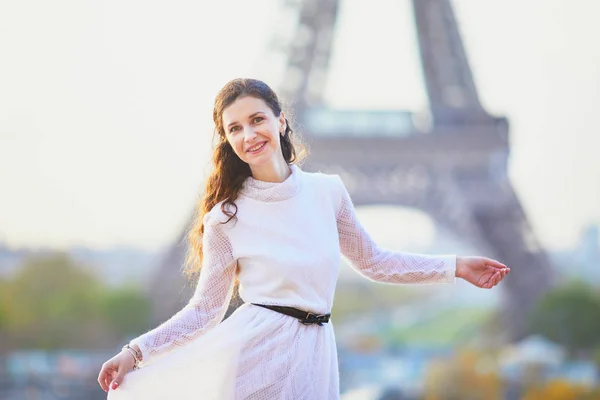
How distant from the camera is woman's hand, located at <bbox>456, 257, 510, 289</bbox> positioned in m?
2.10

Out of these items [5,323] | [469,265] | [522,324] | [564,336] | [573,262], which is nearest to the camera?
[469,265]

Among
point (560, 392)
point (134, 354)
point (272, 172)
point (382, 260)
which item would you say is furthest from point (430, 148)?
point (134, 354)

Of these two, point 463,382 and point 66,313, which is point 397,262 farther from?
point 66,313

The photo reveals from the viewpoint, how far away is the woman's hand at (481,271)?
6.88 ft

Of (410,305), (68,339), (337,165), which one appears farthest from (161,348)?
(410,305)

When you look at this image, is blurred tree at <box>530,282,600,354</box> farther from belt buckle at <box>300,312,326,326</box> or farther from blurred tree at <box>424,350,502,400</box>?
belt buckle at <box>300,312,326,326</box>

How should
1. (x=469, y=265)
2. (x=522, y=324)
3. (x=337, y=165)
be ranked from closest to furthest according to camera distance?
1. (x=469, y=265)
2. (x=337, y=165)
3. (x=522, y=324)

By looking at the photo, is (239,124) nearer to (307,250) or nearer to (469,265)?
(307,250)

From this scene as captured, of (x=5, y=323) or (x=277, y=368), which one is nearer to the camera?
(x=277, y=368)

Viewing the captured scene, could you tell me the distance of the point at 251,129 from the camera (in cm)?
199

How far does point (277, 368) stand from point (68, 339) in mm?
19475

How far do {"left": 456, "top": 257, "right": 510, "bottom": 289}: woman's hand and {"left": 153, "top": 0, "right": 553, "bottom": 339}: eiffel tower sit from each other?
993 cm

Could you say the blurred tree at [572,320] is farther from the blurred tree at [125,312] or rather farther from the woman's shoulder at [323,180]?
the woman's shoulder at [323,180]

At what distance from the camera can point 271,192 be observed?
2.03m
